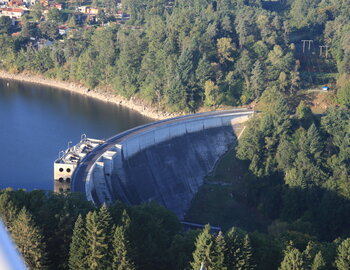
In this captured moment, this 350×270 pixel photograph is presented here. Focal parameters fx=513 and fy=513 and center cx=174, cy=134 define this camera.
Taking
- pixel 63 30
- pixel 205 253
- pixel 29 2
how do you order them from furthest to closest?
pixel 29 2, pixel 63 30, pixel 205 253

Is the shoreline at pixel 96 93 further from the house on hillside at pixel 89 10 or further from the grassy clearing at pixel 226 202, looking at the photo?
the house on hillside at pixel 89 10

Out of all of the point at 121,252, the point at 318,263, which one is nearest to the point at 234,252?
the point at 318,263

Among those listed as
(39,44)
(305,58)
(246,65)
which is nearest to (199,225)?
(246,65)

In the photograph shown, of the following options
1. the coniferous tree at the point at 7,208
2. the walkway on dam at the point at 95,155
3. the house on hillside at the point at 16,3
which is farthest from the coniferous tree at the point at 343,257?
the house on hillside at the point at 16,3

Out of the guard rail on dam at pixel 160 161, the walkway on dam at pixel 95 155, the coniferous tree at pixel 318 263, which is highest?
the coniferous tree at pixel 318 263

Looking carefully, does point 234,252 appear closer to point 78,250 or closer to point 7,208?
point 78,250

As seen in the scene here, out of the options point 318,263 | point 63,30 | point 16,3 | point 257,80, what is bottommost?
point 257,80
